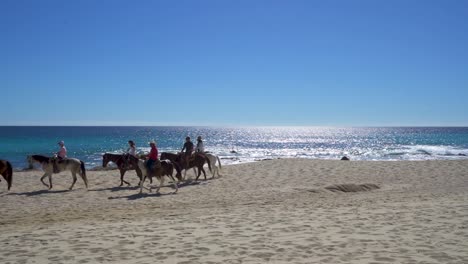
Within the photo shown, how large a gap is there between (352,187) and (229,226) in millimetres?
8929

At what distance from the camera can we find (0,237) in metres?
7.89

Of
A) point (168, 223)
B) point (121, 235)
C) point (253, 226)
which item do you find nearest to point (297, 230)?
point (253, 226)

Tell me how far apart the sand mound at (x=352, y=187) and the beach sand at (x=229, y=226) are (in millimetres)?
385

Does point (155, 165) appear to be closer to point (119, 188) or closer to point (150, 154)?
point (150, 154)

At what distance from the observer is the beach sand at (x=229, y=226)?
21.4 feet

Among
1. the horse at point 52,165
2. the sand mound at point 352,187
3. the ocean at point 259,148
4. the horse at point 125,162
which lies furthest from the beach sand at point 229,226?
the ocean at point 259,148

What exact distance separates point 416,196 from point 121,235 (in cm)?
956

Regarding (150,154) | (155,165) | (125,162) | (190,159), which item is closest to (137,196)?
(155,165)

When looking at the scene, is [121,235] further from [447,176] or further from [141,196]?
[447,176]

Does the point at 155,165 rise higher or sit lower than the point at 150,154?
lower

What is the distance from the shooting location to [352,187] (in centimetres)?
1606

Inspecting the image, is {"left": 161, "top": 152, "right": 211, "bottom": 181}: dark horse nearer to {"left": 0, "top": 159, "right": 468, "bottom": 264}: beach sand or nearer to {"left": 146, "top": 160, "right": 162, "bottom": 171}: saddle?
{"left": 0, "top": 159, "right": 468, "bottom": 264}: beach sand

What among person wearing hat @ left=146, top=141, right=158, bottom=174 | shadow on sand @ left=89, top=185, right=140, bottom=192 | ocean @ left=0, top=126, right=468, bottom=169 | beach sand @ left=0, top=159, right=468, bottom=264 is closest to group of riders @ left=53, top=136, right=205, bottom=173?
person wearing hat @ left=146, top=141, right=158, bottom=174

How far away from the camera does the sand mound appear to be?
1569 cm
